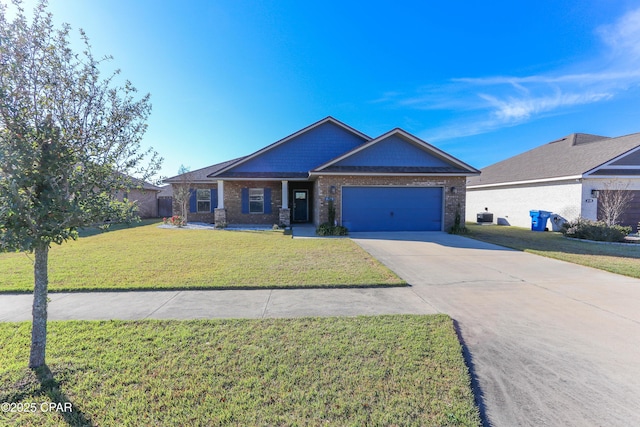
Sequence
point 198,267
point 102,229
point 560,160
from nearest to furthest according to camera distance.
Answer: point 102,229 → point 198,267 → point 560,160

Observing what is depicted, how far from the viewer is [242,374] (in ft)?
8.86

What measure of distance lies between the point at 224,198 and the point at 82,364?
1436 cm

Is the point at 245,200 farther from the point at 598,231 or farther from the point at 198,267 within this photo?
the point at 598,231

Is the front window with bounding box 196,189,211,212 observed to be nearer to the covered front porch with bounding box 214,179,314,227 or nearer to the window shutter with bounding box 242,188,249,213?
the covered front porch with bounding box 214,179,314,227

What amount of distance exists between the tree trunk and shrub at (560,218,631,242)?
663 inches

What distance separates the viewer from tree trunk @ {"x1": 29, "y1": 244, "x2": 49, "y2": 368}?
2734mm

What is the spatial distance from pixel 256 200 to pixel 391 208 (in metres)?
8.40

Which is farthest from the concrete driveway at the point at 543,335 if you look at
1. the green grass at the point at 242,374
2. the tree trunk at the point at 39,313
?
the tree trunk at the point at 39,313

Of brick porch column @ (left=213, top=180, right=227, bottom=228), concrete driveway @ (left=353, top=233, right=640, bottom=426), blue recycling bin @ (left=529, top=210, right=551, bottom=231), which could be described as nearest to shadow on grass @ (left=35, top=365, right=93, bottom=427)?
concrete driveway @ (left=353, top=233, right=640, bottom=426)

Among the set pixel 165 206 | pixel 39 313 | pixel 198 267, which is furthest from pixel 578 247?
pixel 165 206

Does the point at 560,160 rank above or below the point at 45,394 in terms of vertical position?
above

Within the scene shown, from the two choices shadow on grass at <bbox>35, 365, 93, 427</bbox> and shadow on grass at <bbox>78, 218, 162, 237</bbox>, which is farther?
shadow on grass at <bbox>78, 218, 162, 237</bbox>

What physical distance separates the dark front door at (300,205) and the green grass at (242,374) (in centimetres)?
1481

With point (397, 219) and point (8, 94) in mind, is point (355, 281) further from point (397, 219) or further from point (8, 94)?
point (397, 219)
